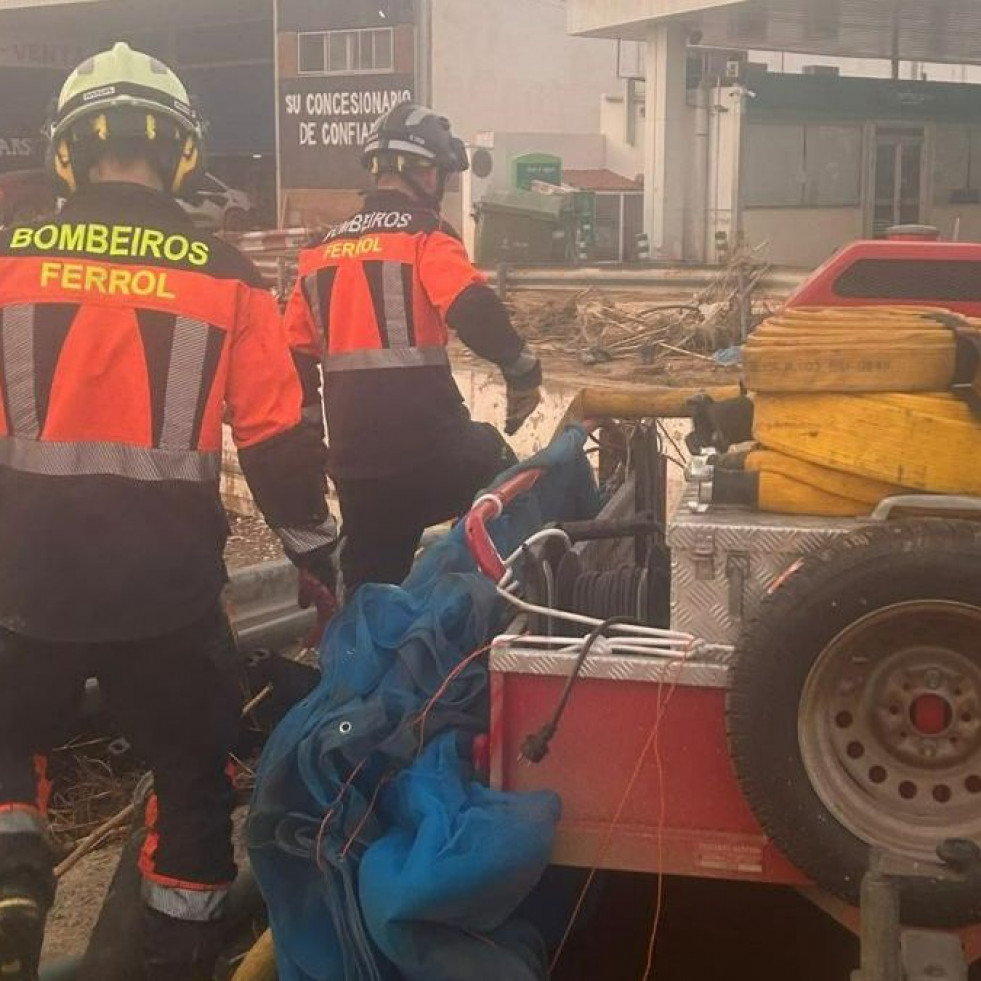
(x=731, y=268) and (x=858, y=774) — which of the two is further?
(x=731, y=268)

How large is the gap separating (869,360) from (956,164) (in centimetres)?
3258

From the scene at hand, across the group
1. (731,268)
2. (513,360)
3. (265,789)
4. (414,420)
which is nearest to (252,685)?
(414,420)

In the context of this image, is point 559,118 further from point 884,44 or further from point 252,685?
point 252,685

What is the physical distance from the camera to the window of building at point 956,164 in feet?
110

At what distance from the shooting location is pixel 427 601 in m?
3.47

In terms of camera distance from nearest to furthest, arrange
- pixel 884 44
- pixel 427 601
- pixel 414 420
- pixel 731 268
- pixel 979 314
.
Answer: pixel 427 601, pixel 979 314, pixel 414 420, pixel 731 268, pixel 884 44

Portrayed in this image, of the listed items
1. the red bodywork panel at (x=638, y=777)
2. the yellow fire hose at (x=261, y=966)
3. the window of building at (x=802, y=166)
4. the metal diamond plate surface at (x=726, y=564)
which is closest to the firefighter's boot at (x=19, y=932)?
the yellow fire hose at (x=261, y=966)

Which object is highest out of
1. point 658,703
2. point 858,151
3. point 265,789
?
point 858,151

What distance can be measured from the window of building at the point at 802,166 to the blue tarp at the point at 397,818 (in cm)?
2846

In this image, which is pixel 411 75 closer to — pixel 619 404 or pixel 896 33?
pixel 896 33

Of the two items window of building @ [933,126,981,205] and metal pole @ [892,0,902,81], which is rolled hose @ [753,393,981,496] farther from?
window of building @ [933,126,981,205]

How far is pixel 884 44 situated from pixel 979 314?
33.4 meters

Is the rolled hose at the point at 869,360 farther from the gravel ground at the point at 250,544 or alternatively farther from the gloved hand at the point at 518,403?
the gravel ground at the point at 250,544

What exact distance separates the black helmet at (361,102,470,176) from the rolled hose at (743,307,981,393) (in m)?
2.59
